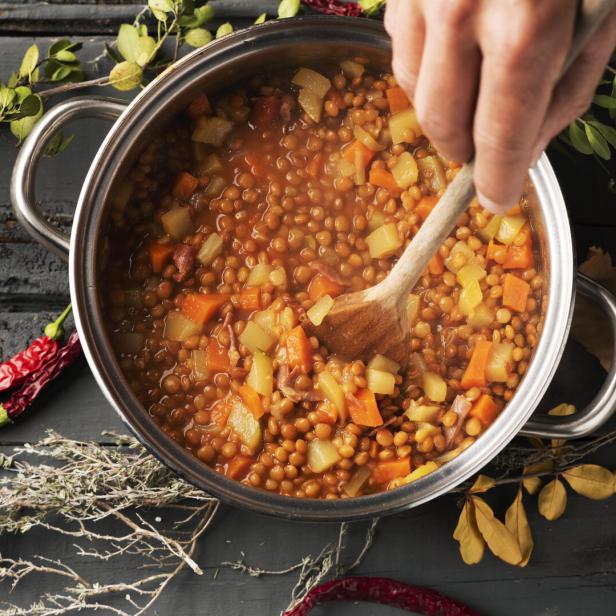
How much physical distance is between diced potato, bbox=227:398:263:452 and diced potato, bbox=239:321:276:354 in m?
0.17

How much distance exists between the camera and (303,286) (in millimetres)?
2479

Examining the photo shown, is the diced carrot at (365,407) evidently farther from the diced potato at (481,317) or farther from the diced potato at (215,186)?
the diced potato at (215,186)

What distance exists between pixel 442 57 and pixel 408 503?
4.90 feet

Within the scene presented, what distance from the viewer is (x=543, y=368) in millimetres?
2299

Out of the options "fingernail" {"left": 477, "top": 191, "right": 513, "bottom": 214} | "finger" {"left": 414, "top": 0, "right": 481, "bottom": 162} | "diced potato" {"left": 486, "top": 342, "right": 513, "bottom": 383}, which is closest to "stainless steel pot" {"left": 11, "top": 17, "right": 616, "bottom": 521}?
"diced potato" {"left": 486, "top": 342, "right": 513, "bottom": 383}

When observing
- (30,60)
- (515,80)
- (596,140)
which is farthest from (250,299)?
(515,80)

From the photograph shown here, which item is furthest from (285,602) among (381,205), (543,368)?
(381,205)

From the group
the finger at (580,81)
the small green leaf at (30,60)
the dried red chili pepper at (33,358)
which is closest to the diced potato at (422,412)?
the dried red chili pepper at (33,358)

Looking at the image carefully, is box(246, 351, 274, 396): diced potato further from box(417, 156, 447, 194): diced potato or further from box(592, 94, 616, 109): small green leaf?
box(592, 94, 616, 109): small green leaf

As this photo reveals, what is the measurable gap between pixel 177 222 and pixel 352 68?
2.35 feet

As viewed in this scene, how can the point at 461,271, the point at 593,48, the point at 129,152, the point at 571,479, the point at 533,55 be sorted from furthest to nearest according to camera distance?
1. the point at 571,479
2. the point at 461,271
3. the point at 129,152
4. the point at 593,48
5. the point at 533,55

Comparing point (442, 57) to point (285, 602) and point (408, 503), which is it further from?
point (285, 602)

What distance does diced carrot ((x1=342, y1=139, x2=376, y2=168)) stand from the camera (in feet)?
8.09

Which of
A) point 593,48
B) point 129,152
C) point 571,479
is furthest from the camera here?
point 571,479
